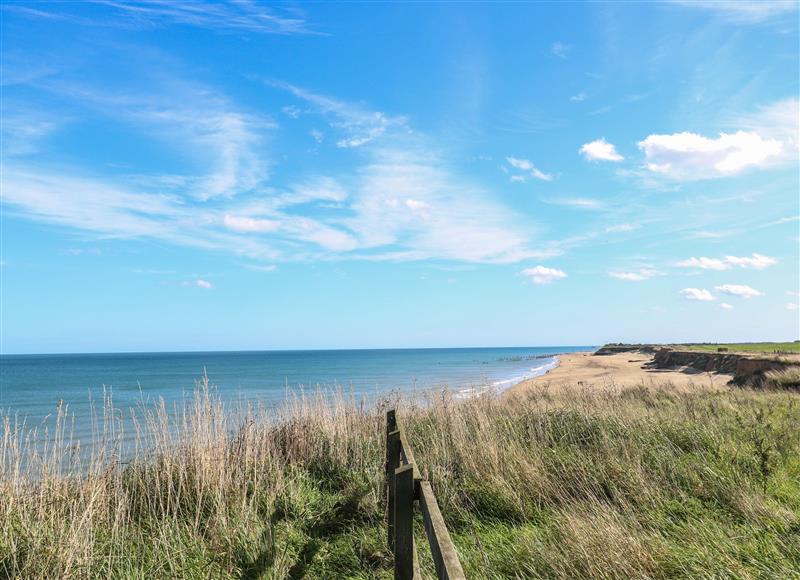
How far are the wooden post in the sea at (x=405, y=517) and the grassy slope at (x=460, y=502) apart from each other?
1020mm

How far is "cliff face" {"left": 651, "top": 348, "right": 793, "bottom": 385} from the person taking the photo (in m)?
20.2

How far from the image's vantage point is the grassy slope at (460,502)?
395 cm

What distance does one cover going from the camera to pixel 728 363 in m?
31.1

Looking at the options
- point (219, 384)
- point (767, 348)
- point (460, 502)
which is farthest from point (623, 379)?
point (219, 384)

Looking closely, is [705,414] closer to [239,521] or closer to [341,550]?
[341,550]

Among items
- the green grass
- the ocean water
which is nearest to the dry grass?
the ocean water

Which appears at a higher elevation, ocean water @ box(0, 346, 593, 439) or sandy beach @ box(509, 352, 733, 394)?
sandy beach @ box(509, 352, 733, 394)

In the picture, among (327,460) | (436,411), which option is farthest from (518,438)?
(327,460)

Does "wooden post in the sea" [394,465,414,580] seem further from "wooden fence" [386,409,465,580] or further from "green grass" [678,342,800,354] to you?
"green grass" [678,342,800,354]

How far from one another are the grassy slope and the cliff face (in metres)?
15.0

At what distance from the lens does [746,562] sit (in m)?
3.63

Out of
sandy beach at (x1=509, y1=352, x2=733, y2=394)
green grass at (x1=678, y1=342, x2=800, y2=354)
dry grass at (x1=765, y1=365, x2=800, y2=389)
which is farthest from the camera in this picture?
green grass at (x1=678, y1=342, x2=800, y2=354)

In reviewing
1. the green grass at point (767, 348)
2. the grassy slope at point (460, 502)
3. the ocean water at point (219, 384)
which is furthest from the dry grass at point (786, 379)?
the green grass at point (767, 348)

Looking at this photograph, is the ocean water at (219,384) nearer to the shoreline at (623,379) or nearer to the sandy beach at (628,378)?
the shoreline at (623,379)
